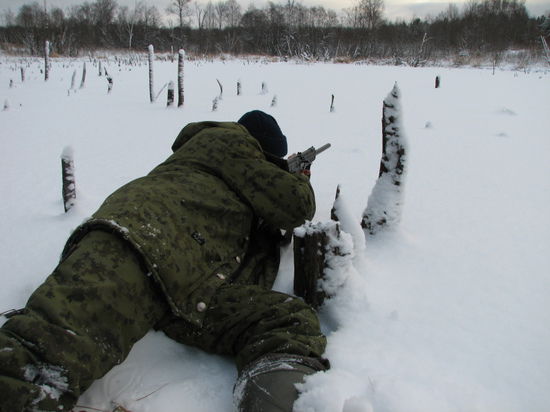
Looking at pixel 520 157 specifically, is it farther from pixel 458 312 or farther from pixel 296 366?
pixel 296 366

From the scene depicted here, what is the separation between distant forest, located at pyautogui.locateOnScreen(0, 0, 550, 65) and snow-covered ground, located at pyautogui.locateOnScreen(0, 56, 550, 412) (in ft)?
53.0

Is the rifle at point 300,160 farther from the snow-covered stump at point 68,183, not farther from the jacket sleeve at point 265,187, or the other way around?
the snow-covered stump at point 68,183

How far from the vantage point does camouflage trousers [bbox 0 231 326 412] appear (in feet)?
3.72

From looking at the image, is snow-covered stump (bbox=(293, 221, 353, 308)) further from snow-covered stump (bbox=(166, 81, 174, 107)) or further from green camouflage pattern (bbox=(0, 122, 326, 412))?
snow-covered stump (bbox=(166, 81, 174, 107))

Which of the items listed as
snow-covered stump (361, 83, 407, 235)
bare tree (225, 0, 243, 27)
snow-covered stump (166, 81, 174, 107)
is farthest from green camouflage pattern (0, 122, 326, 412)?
bare tree (225, 0, 243, 27)

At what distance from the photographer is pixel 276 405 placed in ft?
3.90

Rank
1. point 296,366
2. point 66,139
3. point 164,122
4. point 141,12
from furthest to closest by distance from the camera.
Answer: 1. point 141,12
2. point 164,122
3. point 66,139
4. point 296,366

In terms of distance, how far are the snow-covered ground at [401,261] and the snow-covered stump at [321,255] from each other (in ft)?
0.26

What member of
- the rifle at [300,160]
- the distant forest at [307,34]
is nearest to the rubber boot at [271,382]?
the rifle at [300,160]

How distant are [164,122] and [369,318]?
5982mm

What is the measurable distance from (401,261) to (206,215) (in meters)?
1.21

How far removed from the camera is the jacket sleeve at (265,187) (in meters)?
1.91

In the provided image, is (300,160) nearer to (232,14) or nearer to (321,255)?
(321,255)

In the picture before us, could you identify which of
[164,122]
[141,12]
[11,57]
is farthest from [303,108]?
[141,12]
